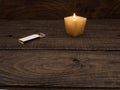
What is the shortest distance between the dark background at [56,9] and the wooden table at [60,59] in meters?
0.10

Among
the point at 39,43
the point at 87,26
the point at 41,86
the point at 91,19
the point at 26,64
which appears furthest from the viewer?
the point at 91,19

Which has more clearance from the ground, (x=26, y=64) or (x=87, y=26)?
(x=87, y=26)

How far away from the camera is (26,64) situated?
0.69 m

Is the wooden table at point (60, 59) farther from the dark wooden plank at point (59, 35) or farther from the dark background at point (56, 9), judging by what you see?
the dark background at point (56, 9)

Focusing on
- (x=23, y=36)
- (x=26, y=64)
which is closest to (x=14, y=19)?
(x=23, y=36)

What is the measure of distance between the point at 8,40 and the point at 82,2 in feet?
1.36

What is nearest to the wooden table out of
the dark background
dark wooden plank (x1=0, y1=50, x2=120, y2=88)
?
dark wooden plank (x1=0, y1=50, x2=120, y2=88)

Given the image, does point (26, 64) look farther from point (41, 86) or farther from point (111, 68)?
point (111, 68)

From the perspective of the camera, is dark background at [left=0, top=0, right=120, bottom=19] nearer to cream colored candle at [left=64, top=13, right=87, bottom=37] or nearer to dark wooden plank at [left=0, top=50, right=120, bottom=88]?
cream colored candle at [left=64, top=13, right=87, bottom=37]

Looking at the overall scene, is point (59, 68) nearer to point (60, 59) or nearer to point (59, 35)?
point (60, 59)

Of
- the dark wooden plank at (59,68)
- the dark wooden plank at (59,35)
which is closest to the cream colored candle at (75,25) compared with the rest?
the dark wooden plank at (59,35)

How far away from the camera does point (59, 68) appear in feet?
2.20

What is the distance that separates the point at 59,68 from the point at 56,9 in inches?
19.5

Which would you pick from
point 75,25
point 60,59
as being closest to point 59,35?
point 75,25
